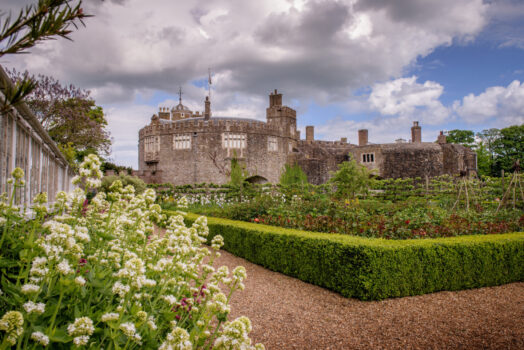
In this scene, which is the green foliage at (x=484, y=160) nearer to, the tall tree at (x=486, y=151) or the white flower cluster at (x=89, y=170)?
the tall tree at (x=486, y=151)

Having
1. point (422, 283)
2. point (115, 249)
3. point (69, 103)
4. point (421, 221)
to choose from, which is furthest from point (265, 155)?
point (115, 249)

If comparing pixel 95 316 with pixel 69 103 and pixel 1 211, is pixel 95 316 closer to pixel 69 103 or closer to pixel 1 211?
pixel 1 211

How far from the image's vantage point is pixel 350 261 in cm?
482

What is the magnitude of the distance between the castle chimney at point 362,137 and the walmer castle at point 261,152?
0.88 m

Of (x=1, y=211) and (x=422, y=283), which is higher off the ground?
(x=1, y=211)

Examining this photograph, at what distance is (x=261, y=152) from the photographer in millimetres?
28203

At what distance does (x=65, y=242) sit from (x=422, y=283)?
4.97m

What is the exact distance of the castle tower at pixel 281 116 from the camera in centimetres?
3034

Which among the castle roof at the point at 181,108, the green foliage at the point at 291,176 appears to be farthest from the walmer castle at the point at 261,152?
the castle roof at the point at 181,108

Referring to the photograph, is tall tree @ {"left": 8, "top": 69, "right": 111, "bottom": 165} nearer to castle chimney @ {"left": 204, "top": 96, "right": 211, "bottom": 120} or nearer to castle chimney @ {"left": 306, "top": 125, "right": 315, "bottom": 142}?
castle chimney @ {"left": 204, "top": 96, "right": 211, "bottom": 120}

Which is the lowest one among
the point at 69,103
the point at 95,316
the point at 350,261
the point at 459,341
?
the point at 459,341

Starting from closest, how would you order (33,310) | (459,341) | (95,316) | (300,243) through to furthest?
(33,310)
(95,316)
(459,341)
(300,243)

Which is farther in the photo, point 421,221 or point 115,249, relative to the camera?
point 421,221

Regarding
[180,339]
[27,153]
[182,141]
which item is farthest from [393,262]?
[182,141]
